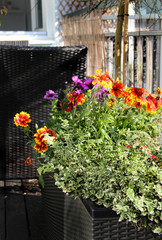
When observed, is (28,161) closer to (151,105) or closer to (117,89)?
(117,89)

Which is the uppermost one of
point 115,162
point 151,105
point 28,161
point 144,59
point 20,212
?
point 144,59

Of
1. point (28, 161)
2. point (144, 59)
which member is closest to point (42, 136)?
point (28, 161)

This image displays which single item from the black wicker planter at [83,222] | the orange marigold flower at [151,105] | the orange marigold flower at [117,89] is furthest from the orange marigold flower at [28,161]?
the orange marigold flower at [151,105]

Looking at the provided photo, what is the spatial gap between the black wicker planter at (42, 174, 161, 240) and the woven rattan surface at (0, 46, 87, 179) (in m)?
0.38

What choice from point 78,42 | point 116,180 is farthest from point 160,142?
point 78,42

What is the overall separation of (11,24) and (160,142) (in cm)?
1039

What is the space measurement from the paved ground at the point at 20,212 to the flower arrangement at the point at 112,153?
569 millimetres

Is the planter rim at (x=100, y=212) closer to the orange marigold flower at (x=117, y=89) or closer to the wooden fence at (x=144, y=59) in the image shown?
the orange marigold flower at (x=117, y=89)

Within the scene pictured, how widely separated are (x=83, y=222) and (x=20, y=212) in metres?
0.89

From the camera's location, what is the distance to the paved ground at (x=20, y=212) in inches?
66.7

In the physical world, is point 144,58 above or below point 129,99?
above

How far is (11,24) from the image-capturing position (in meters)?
10.8

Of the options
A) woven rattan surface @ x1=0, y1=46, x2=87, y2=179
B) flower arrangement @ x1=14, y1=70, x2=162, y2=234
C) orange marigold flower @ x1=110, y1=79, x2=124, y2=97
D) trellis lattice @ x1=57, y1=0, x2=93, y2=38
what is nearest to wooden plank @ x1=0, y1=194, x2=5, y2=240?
woven rattan surface @ x1=0, y1=46, x2=87, y2=179

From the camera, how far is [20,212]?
187cm
